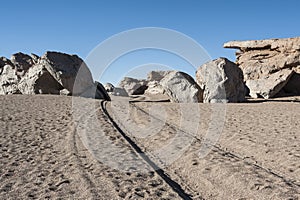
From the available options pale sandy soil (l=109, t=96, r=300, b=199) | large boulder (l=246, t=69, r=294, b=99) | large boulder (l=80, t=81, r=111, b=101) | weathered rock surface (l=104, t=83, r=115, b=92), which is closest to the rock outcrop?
large boulder (l=246, t=69, r=294, b=99)

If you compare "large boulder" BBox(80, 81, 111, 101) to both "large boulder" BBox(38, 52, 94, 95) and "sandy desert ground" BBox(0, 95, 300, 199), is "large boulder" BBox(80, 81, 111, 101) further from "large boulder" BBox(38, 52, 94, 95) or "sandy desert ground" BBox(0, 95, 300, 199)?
"sandy desert ground" BBox(0, 95, 300, 199)

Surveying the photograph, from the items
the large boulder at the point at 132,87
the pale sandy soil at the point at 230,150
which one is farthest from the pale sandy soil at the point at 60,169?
the large boulder at the point at 132,87

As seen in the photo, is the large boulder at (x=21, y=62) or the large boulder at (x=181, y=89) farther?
the large boulder at (x=21, y=62)

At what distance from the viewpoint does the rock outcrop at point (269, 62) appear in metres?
26.4

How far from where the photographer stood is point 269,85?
2538 centimetres

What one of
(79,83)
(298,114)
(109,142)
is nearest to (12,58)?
(79,83)

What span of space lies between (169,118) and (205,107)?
13.4 ft

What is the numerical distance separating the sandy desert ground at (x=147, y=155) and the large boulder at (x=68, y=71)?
6.64 meters

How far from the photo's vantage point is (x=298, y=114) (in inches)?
588

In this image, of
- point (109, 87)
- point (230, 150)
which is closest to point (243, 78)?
point (230, 150)

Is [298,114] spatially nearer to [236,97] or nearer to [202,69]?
[236,97]

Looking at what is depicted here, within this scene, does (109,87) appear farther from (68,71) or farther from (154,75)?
(68,71)

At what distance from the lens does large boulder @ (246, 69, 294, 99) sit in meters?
25.0

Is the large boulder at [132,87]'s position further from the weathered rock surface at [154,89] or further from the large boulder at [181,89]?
the large boulder at [181,89]
